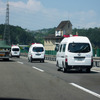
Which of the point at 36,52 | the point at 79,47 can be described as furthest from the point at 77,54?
the point at 36,52

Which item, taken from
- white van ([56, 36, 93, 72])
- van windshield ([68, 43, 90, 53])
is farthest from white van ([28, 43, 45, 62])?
van windshield ([68, 43, 90, 53])

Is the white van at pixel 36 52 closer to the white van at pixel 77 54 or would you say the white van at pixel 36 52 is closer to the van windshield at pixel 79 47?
the white van at pixel 77 54

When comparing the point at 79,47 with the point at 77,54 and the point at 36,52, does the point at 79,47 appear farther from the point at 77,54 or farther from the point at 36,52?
the point at 36,52

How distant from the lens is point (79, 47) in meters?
18.8

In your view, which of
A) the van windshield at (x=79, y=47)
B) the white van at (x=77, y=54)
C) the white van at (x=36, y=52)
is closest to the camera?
the white van at (x=77, y=54)

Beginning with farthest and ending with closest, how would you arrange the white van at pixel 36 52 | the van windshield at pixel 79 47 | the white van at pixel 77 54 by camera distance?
the white van at pixel 36 52 → the van windshield at pixel 79 47 → the white van at pixel 77 54

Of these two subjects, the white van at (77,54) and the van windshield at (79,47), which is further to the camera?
the van windshield at (79,47)

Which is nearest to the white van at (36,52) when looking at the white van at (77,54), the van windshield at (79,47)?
the white van at (77,54)

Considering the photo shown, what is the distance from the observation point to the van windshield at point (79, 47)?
18.6 metres

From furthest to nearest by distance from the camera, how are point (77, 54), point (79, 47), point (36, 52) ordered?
point (36, 52)
point (79, 47)
point (77, 54)

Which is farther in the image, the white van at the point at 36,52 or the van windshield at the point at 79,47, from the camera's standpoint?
the white van at the point at 36,52

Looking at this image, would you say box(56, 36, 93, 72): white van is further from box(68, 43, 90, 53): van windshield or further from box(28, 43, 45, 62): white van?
box(28, 43, 45, 62): white van

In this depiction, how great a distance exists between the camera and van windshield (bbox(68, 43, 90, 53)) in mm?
18641

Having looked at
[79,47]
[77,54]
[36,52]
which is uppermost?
[79,47]
